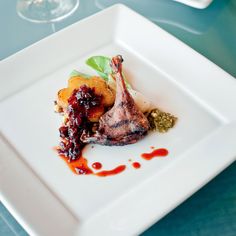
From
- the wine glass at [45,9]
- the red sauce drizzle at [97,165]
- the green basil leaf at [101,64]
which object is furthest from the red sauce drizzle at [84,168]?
the wine glass at [45,9]

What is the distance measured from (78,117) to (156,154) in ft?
0.82

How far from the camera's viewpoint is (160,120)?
53.0 inches

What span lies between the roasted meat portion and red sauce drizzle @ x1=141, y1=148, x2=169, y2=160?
0.06m

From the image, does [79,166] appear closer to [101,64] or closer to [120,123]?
[120,123]

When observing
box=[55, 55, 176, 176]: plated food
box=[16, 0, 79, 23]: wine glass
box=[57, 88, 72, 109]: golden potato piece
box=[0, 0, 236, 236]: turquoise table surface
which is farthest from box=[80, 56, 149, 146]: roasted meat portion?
box=[16, 0, 79, 23]: wine glass

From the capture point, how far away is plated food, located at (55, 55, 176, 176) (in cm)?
128

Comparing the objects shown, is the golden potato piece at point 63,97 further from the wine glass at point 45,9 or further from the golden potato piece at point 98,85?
the wine glass at point 45,9

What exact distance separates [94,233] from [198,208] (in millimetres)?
293

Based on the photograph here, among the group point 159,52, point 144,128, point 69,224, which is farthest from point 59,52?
point 69,224

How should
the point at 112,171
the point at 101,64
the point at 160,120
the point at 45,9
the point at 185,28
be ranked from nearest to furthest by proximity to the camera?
the point at 112,171 → the point at 160,120 → the point at 101,64 → the point at 185,28 → the point at 45,9

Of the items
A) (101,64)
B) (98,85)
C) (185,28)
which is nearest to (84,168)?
(98,85)

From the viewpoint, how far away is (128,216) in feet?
3.58

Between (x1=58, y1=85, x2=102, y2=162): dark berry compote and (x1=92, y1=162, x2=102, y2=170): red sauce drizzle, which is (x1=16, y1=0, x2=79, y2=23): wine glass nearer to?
(x1=58, y1=85, x2=102, y2=162): dark berry compote

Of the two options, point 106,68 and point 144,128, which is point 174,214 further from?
point 106,68
